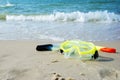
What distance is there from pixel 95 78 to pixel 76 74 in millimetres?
253

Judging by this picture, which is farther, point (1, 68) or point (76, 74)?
point (1, 68)

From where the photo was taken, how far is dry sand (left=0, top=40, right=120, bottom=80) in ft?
11.9

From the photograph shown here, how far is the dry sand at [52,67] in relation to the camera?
142 inches

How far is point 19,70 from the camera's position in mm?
3838

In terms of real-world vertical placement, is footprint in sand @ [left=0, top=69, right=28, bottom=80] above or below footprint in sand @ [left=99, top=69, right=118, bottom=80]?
above

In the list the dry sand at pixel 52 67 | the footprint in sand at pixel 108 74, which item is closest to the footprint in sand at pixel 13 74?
the dry sand at pixel 52 67

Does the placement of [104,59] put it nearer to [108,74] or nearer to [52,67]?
[108,74]

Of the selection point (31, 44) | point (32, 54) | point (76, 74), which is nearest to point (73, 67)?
point (76, 74)

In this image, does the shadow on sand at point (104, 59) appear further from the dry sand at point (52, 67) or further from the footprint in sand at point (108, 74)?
the footprint in sand at point (108, 74)

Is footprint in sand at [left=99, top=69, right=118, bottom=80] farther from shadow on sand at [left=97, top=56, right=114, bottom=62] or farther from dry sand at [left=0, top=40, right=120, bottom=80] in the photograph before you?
shadow on sand at [left=97, top=56, right=114, bottom=62]

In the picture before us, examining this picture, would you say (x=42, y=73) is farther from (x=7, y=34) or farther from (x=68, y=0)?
(x=68, y=0)

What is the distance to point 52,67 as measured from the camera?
13.0 ft

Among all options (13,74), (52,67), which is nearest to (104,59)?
(52,67)

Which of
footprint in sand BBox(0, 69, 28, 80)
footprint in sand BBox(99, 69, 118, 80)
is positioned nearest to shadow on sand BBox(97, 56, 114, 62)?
footprint in sand BBox(99, 69, 118, 80)
